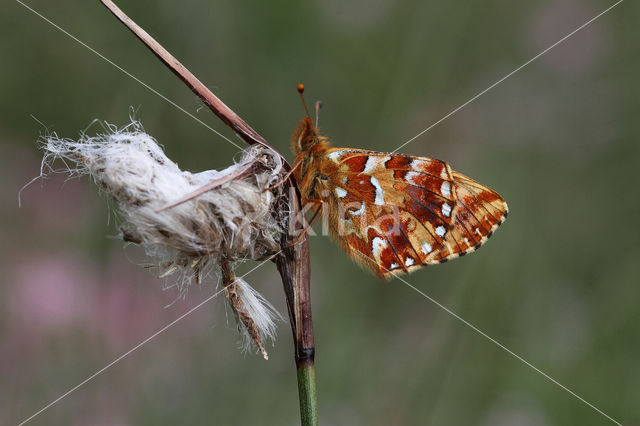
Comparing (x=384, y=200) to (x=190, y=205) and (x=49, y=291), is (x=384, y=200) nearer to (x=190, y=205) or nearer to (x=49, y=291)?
(x=190, y=205)

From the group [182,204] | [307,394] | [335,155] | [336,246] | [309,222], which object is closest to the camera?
[307,394]

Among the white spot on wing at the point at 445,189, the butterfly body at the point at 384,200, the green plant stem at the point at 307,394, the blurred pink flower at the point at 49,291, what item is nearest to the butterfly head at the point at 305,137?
the butterfly body at the point at 384,200

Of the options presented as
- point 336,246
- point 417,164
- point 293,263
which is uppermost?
point 336,246

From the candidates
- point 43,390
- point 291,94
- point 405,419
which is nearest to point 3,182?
point 43,390

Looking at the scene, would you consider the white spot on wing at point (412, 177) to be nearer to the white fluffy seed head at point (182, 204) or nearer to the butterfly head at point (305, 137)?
the butterfly head at point (305, 137)


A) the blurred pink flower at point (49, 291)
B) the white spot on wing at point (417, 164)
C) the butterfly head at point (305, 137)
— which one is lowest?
the white spot on wing at point (417, 164)

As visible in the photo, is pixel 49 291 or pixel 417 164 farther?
pixel 49 291

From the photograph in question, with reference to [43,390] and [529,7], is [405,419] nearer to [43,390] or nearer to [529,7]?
[43,390]

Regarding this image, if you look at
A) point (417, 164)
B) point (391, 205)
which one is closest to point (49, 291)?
point (391, 205)

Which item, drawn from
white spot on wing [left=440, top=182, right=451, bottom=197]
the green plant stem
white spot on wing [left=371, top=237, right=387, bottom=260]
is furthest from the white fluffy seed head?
white spot on wing [left=440, top=182, right=451, bottom=197]
